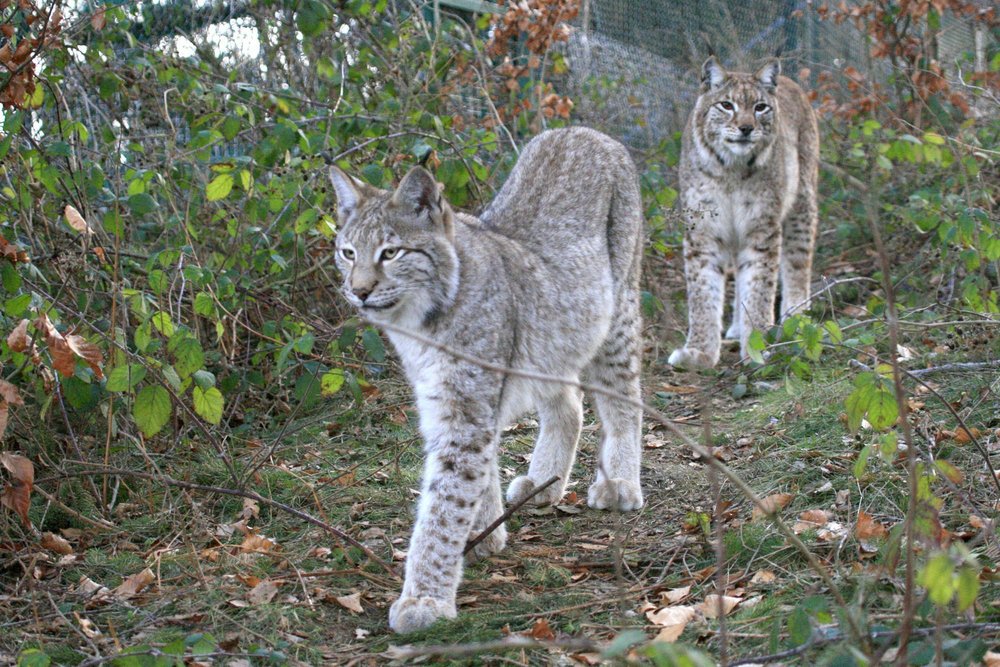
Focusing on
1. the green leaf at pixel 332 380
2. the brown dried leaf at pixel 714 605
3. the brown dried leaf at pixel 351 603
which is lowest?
the brown dried leaf at pixel 351 603

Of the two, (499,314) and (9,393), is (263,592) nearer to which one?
(9,393)

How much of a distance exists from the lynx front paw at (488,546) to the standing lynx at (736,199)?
116 inches

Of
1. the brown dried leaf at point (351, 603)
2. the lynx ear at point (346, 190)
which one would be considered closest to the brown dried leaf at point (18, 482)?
the brown dried leaf at point (351, 603)

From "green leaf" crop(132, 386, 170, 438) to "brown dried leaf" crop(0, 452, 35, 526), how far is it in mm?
517

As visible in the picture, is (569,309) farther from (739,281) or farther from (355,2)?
(739,281)

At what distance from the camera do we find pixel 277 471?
204 inches

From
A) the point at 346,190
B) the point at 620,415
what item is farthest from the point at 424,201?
the point at 620,415

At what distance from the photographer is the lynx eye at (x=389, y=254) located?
13.8 ft

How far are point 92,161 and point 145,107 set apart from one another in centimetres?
123

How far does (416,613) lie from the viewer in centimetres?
369


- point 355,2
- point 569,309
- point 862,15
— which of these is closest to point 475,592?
point 569,309

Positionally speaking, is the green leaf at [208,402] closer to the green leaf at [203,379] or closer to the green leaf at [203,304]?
the green leaf at [203,379]

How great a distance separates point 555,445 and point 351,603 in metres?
1.42

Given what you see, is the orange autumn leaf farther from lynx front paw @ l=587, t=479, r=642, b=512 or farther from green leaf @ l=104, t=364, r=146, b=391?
lynx front paw @ l=587, t=479, r=642, b=512
